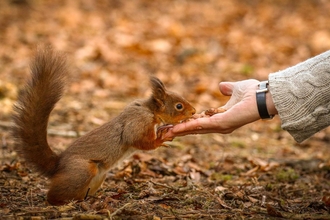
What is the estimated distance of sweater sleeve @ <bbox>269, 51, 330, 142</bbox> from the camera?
110 inches

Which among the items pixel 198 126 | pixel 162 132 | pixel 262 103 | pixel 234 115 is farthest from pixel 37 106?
pixel 262 103

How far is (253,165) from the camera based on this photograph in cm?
425

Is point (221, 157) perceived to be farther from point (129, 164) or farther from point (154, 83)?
point (154, 83)

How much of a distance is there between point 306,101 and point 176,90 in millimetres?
4067

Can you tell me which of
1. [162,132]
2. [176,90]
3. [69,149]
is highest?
[176,90]

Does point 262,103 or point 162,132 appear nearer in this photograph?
point 262,103

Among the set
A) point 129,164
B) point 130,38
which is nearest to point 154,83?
point 129,164

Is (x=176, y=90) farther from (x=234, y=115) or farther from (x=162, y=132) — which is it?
(x=234, y=115)

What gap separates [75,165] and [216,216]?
933 mm

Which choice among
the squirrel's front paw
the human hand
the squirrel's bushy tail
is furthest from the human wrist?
the squirrel's bushy tail

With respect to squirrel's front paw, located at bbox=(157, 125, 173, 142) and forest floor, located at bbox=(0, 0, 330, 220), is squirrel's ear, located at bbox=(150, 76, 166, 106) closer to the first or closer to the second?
squirrel's front paw, located at bbox=(157, 125, 173, 142)

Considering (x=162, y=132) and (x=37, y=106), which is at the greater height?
(x=37, y=106)

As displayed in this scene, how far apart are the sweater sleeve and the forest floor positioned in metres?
0.44

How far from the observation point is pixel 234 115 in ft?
9.68
